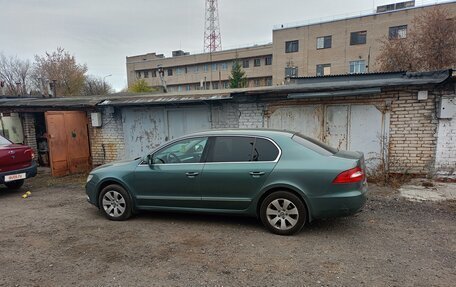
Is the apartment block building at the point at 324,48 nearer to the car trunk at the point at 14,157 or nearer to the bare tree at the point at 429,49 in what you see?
the bare tree at the point at 429,49

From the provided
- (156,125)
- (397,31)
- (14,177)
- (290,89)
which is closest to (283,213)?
(290,89)

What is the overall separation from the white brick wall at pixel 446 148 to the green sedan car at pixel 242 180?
3690mm

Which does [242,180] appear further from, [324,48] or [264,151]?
[324,48]

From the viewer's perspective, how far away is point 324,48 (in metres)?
38.8

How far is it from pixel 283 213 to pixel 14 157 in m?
6.41

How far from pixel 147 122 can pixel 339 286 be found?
771 cm

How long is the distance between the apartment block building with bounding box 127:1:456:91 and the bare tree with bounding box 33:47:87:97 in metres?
10.6

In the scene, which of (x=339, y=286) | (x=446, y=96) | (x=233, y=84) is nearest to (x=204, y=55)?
(x=233, y=84)

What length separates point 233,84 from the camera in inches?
1677

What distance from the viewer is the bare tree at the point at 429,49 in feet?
60.4

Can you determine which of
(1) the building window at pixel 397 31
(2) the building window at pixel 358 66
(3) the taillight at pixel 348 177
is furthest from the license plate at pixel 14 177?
(1) the building window at pixel 397 31

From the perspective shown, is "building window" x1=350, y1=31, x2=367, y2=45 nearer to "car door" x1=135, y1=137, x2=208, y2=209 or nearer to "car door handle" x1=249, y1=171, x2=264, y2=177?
"car door" x1=135, y1=137, x2=208, y2=209

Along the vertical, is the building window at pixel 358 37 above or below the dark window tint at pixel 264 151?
above

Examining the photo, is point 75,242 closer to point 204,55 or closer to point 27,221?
point 27,221
